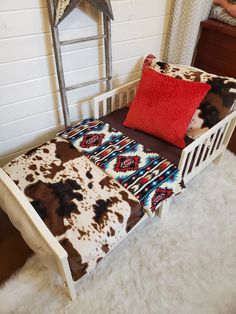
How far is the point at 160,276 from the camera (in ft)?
4.22

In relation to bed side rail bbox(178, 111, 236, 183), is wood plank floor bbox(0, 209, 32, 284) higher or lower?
lower

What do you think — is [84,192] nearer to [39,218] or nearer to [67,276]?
[39,218]

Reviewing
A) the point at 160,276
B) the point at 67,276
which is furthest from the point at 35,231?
the point at 160,276

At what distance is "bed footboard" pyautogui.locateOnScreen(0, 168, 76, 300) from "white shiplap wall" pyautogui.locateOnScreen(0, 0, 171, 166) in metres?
0.55

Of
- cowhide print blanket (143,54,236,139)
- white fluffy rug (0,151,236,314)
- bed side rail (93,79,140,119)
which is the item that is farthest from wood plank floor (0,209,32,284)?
cowhide print blanket (143,54,236,139)

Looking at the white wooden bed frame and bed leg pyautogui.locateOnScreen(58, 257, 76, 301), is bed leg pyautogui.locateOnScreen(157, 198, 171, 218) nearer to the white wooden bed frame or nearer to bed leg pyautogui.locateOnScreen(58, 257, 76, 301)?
the white wooden bed frame

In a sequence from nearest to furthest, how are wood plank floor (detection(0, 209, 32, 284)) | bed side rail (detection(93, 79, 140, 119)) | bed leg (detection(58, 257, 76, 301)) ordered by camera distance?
bed leg (detection(58, 257, 76, 301)), wood plank floor (detection(0, 209, 32, 284)), bed side rail (detection(93, 79, 140, 119))

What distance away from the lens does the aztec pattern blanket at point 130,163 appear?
1.23 meters

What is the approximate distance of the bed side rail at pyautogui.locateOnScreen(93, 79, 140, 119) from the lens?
1.62 metres

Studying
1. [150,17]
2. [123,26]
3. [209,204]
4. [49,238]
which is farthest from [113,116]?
[49,238]

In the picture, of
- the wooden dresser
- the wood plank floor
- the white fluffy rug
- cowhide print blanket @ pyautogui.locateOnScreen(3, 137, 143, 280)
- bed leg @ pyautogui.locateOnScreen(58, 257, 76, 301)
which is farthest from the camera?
the wooden dresser

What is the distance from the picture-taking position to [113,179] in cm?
128

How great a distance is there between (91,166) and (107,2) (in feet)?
3.00

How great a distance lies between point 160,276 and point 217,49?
5.45 ft
